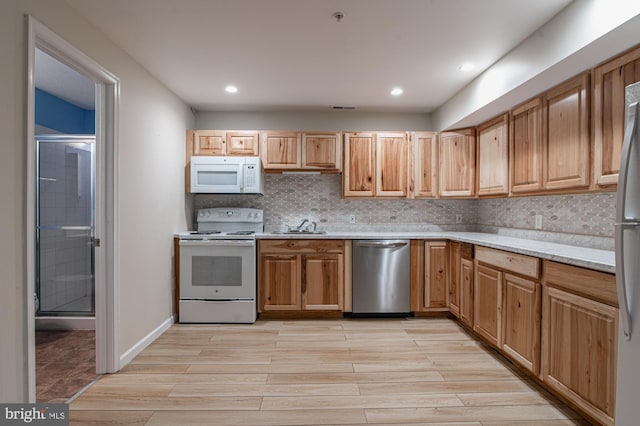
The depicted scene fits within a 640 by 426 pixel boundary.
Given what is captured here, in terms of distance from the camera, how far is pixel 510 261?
8.00 ft

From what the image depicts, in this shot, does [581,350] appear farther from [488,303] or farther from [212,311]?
A: [212,311]

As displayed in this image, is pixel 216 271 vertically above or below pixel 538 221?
below

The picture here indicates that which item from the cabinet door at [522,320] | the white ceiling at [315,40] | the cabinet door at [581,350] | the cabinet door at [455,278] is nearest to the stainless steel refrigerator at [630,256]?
the cabinet door at [581,350]

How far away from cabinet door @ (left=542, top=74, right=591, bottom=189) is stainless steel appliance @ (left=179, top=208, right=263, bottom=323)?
2673 mm

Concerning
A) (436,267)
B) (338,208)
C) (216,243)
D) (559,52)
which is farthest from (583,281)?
Result: (216,243)

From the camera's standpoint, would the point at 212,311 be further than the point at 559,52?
Yes

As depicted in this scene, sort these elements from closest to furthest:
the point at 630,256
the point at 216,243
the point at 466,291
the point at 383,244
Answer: the point at 630,256 < the point at 466,291 < the point at 216,243 < the point at 383,244

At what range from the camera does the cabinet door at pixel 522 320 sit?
2137 mm

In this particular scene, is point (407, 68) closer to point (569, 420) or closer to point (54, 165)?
point (569, 420)

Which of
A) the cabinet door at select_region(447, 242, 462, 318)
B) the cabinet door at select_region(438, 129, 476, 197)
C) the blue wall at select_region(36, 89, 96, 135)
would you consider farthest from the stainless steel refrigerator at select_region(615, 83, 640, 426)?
the blue wall at select_region(36, 89, 96, 135)

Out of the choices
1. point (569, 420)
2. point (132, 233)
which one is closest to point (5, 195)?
point (132, 233)

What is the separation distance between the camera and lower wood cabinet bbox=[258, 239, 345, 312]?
3.54m

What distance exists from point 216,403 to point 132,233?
1.44 metres

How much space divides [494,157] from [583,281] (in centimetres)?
177
